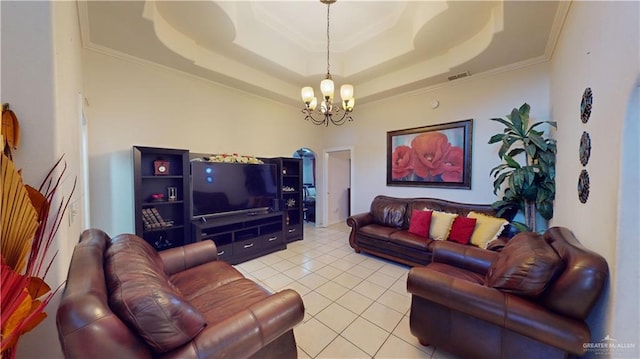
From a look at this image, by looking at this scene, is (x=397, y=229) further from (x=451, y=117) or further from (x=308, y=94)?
(x=308, y=94)

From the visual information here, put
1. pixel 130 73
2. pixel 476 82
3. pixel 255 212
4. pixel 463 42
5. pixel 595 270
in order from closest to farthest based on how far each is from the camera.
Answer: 1. pixel 595 270
2. pixel 130 73
3. pixel 463 42
4. pixel 476 82
5. pixel 255 212

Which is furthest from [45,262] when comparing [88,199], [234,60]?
[234,60]

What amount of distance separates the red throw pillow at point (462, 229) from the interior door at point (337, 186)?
295cm

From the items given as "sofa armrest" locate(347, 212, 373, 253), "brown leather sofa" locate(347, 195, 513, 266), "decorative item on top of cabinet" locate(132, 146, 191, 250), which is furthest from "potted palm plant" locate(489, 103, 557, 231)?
"decorative item on top of cabinet" locate(132, 146, 191, 250)

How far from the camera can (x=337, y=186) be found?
235 inches

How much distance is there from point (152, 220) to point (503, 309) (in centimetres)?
369

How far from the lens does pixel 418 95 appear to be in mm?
4125

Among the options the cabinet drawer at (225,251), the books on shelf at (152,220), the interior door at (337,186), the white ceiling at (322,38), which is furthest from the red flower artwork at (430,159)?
the books on shelf at (152,220)

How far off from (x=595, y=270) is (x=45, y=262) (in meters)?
2.68

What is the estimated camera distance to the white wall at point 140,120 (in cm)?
277

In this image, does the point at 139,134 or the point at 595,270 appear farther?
the point at 139,134

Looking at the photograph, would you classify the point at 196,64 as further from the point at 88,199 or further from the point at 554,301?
the point at 554,301

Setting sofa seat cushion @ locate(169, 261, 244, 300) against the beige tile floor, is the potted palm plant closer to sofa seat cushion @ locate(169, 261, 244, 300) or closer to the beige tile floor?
the beige tile floor

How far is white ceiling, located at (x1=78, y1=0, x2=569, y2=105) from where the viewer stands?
2.43 metres
